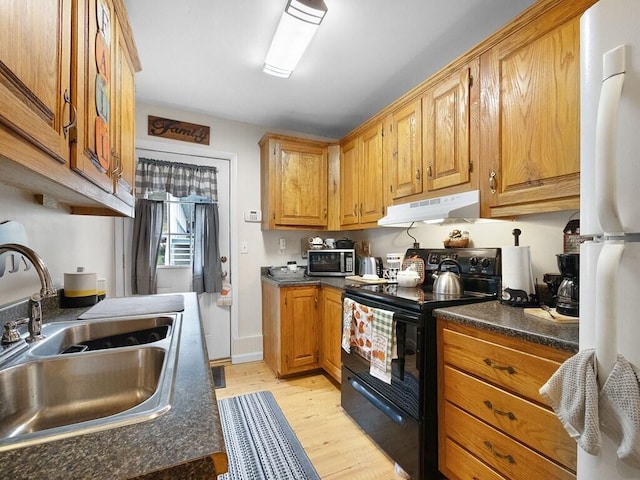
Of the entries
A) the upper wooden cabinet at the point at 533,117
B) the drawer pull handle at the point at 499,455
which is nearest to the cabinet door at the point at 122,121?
the upper wooden cabinet at the point at 533,117

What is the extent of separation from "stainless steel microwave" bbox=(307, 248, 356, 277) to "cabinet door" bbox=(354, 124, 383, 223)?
0.41 m

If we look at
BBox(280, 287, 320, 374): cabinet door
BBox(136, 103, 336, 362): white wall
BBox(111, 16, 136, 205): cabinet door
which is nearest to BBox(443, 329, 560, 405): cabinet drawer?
BBox(280, 287, 320, 374): cabinet door

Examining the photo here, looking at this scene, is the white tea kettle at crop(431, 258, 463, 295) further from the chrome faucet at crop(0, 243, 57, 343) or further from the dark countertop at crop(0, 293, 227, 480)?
the chrome faucet at crop(0, 243, 57, 343)

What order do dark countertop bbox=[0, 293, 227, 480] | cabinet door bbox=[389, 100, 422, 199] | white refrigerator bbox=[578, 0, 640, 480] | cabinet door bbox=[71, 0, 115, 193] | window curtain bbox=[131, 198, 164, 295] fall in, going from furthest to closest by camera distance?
window curtain bbox=[131, 198, 164, 295] → cabinet door bbox=[389, 100, 422, 199] → cabinet door bbox=[71, 0, 115, 193] → white refrigerator bbox=[578, 0, 640, 480] → dark countertop bbox=[0, 293, 227, 480]

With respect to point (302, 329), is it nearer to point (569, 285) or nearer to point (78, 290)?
point (78, 290)

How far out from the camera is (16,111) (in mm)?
517

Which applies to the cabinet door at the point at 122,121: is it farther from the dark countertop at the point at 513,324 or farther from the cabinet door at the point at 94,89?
the dark countertop at the point at 513,324

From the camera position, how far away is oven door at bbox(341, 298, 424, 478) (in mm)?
1402

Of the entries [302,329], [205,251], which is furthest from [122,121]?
[302,329]

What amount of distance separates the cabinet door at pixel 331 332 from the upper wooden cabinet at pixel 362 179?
70 centimetres

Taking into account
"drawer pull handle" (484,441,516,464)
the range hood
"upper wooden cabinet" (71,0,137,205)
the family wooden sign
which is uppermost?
the family wooden sign

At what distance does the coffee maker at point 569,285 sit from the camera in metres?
1.18

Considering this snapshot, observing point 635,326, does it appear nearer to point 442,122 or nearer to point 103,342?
point 442,122

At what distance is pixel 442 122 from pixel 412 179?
0.40 metres
